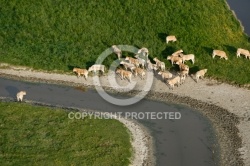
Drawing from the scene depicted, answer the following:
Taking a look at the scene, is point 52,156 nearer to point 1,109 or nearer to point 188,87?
point 1,109

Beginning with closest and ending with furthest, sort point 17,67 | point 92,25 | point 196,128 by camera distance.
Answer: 1. point 196,128
2. point 17,67
3. point 92,25

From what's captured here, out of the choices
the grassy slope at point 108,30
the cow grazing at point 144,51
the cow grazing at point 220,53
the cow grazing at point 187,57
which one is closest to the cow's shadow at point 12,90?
the grassy slope at point 108,30

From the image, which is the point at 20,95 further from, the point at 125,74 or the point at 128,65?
the point at 128,65

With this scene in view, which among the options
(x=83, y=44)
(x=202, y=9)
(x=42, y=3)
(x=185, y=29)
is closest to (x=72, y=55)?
(x=83, y=44)

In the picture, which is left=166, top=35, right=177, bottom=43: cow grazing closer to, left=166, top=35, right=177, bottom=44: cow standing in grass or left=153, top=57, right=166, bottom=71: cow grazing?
left=166, top=35, right=177, bottom=44: cow standing in grass

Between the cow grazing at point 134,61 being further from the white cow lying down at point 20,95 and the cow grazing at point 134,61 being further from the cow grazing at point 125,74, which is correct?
the white cow lying down at point 20,95
